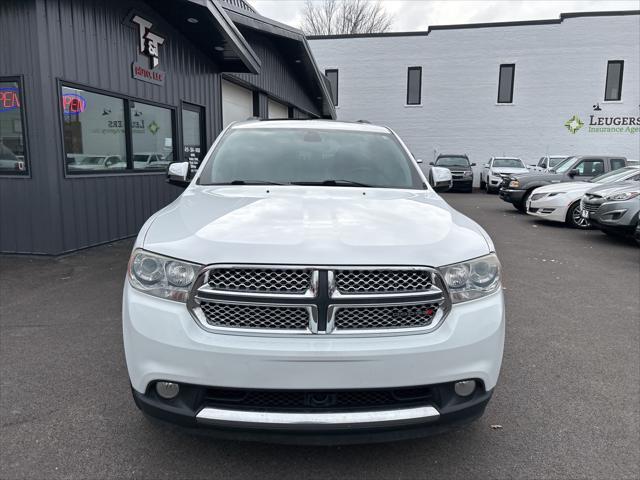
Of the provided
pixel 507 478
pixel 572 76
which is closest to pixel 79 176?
pixel 507 478

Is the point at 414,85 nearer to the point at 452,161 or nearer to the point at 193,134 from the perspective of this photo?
the point at 452,161

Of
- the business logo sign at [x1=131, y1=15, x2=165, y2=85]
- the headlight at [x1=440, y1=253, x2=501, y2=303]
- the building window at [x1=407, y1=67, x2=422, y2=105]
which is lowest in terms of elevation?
the headlight at [x1=440, y1=253, x2=501, y2=303]

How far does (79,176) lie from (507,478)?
703cm

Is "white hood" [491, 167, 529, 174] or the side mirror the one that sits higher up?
the side mirror

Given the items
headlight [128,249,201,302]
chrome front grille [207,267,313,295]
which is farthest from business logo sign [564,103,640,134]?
headlight [128,249,201,302]

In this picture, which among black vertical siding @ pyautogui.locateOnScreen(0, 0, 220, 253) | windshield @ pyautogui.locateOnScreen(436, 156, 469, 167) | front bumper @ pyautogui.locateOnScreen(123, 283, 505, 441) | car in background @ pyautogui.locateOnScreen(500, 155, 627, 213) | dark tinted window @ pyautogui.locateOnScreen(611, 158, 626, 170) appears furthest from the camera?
windshield @ pyautogui.locateOnScreen(436, 156, 469, 167)

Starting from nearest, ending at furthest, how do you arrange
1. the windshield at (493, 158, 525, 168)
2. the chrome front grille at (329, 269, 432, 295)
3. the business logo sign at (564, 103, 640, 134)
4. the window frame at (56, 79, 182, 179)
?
1. the chrome front grille at (329, 269, 432, 295)
2. the window frame at (56, 79, 182, 179)
3. the windshield at (493, 158, 525, 168)
4. the business logo sign at (564, 103, 640, 134)

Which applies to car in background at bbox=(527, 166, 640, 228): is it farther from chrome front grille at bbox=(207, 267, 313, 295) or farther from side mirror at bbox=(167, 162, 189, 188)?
chrome front grille at bbox=(207, 267, 313, 295)

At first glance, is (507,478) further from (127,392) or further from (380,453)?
(127,392)

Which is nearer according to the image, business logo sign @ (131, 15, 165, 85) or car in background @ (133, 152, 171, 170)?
business logo sign @ (131, 15, 165, 85)

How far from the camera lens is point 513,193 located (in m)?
13.8

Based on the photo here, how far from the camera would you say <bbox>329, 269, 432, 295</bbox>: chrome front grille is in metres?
2.07

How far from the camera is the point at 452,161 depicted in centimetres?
2278

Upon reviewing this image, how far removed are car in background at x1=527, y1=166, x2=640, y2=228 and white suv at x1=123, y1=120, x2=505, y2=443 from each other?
9956 millimetres
